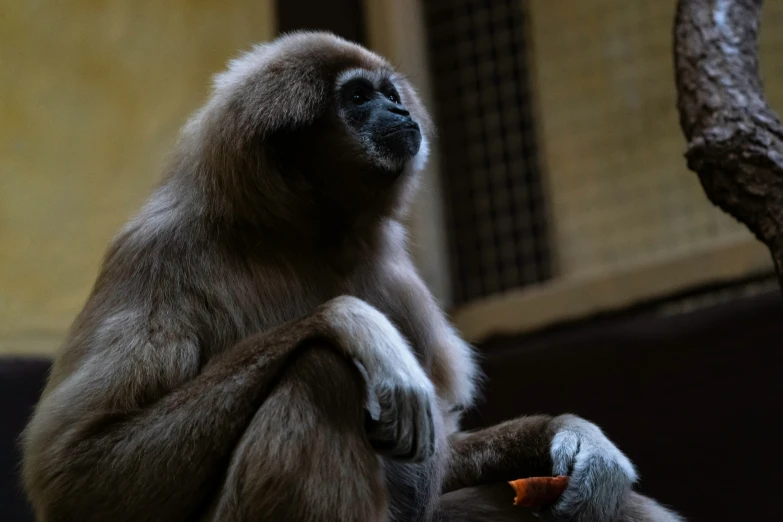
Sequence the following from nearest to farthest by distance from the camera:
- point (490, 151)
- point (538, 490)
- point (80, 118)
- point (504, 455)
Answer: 1. point (538, 490)
2. point (504, 455)
3. point (80, 118)
4. point (490, 151)

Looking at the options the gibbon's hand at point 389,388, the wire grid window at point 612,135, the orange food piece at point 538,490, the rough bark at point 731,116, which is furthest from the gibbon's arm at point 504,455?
the wire grid window at point 612,135

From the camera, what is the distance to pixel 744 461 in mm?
6371

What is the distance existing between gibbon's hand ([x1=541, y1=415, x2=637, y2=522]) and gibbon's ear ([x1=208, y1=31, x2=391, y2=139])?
1.62 m

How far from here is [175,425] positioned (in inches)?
131

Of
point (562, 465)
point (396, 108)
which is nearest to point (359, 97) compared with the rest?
point (396, 108)

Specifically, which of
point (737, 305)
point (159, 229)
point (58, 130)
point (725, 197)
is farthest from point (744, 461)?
point (58, 130)

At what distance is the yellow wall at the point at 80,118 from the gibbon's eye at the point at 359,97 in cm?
351

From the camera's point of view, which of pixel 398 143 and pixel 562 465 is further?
pixel 398 143

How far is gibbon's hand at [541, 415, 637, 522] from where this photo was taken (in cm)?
389

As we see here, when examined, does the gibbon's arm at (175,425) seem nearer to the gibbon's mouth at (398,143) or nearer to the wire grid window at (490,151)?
the gibbon's mouth at (398,143)

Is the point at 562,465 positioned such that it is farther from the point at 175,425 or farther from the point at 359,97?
the point at 359,97

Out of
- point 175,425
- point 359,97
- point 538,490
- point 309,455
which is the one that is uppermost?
point 359,97

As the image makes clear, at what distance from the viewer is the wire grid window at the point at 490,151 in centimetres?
820

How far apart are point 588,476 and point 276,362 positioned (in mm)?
1315
